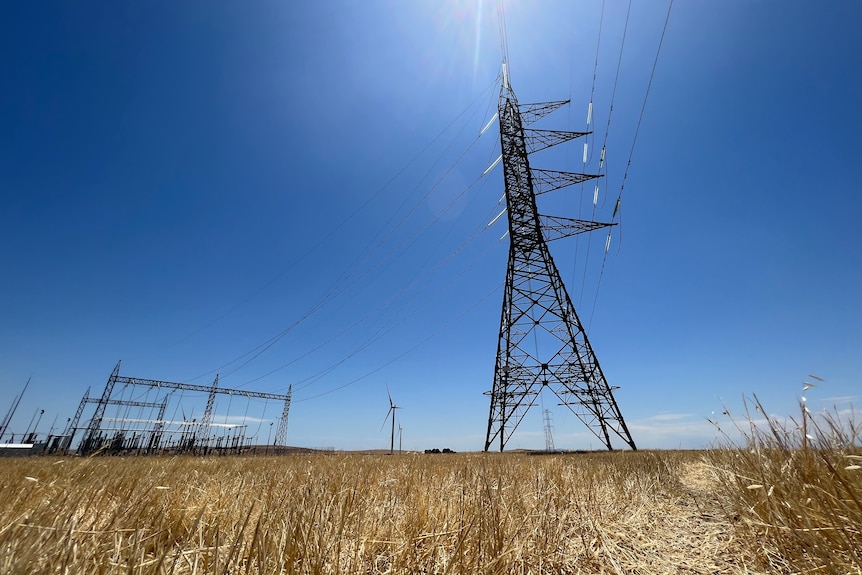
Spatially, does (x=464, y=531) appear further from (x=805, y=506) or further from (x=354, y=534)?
(x=805, y=506)

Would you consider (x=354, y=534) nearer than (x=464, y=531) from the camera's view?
No

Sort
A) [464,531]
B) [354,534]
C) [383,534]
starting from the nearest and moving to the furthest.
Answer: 1. [464,531]
2. [354,534]
3. [383,534]

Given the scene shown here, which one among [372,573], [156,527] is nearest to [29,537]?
[156,527]

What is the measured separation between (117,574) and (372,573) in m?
1.27

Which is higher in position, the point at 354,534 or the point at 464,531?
the point at 464,531

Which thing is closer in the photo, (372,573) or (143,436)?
(372,573)

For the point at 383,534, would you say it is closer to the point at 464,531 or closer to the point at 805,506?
the point at 464,531

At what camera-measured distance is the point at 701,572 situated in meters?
2.08

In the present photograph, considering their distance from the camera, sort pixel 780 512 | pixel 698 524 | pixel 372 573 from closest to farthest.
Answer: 1. pixel 372 573
2. pixel 780 512
3. pixel 698 524

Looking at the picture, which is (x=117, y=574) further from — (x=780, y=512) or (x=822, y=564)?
(x=780, y=512)

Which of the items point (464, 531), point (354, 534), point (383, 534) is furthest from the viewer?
point (383, 534)

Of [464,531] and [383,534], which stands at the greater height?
[464,531]

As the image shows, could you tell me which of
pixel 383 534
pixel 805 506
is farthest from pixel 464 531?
pixel 805 506

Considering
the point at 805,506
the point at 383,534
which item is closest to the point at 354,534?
the point at 383,534
